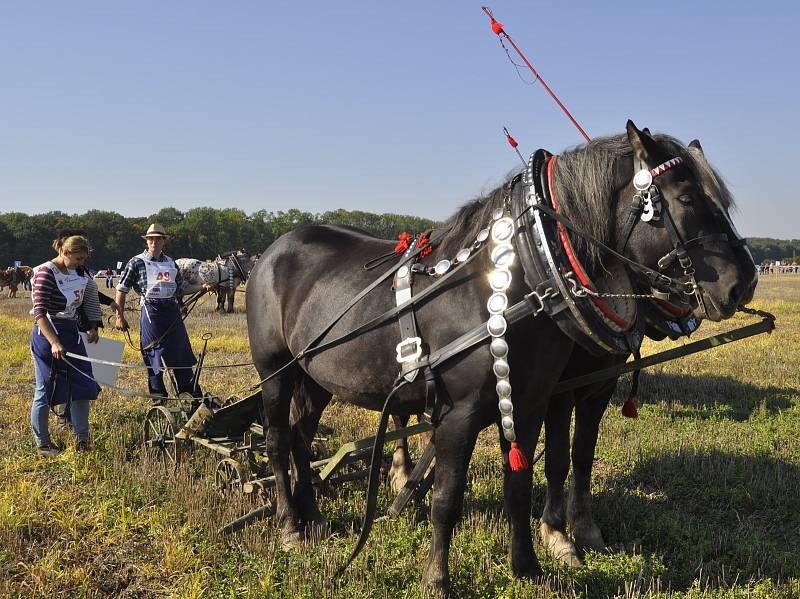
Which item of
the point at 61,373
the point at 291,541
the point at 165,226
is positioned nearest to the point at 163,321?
the point at 61,373

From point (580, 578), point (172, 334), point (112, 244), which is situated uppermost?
point (112, 244)

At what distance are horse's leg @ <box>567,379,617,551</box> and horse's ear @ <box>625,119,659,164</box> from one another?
5.68 ft

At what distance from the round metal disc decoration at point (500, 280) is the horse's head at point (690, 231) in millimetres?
581

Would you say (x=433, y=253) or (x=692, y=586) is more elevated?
(x=433, y=253)

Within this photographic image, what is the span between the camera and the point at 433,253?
128 inches

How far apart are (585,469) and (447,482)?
1.56 m

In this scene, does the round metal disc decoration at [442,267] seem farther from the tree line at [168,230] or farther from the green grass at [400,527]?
the tree line at [168,230]

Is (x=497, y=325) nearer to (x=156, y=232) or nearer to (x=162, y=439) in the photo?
(x=162, y=439)

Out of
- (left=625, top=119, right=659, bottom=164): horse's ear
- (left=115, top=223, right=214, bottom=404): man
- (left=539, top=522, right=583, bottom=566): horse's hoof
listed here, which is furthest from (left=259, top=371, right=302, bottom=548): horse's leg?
(left=625, top=119, right=659, bottom=164): horse's ear

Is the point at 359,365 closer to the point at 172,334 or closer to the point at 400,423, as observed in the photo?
the point at 400,423

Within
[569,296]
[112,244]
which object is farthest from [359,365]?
[112,244]

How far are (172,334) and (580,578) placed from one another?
14.9 feet

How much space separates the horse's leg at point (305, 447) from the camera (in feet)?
13.5

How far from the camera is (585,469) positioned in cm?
415
